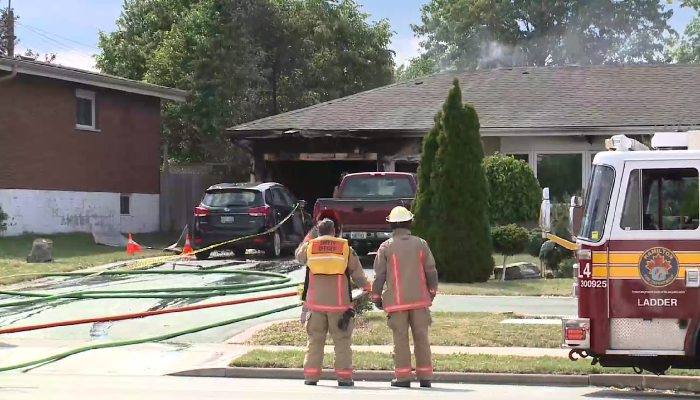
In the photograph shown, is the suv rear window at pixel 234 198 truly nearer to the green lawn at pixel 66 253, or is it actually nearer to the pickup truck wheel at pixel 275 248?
the pickup truck wheel at pixel 275 248

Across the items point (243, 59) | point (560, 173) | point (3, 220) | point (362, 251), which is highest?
point (243, 59)

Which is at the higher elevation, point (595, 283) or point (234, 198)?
point (234, 198)

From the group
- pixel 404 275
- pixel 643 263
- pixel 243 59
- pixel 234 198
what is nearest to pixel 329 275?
pixel 404 275

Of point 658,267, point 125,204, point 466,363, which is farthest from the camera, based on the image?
point 125,204

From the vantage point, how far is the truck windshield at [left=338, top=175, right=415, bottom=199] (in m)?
22.3

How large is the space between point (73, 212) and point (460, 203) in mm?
14349

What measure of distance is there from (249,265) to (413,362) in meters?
9.75

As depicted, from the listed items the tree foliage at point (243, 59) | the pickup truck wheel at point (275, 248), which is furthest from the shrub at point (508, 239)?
the tree foliage at point (243, 59)

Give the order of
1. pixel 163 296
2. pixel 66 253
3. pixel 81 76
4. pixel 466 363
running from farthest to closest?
1. pixel 81 76
2. pixel 66 253
3. pixel 163 296
4. pixel 466 363

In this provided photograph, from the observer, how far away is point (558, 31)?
57.7 metres

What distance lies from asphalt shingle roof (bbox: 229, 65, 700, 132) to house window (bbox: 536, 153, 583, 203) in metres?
0.98

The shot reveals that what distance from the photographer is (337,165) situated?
3164cm

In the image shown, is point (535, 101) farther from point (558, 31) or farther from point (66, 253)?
point (558, 31)

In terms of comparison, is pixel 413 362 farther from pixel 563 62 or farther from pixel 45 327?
pixel 563 62
